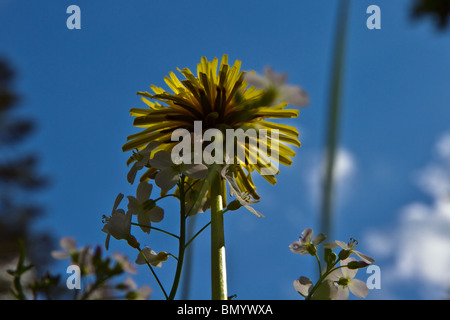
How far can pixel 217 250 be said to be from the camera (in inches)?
20.9

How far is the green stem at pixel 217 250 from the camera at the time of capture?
0.49 m

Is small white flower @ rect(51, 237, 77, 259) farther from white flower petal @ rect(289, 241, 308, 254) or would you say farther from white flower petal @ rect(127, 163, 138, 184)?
white flower petal @ rect(289, 241, 308, 254)

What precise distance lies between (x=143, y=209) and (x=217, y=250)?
0.10m

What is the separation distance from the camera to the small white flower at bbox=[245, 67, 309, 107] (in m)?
0.32

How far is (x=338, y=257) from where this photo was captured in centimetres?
55

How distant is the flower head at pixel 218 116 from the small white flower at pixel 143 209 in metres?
0.10

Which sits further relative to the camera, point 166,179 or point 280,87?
point 166,179

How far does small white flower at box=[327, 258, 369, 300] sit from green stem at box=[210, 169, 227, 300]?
0.16 metres

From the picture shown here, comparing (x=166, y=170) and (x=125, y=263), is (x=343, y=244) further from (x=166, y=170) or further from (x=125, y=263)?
(x=125, y=263)

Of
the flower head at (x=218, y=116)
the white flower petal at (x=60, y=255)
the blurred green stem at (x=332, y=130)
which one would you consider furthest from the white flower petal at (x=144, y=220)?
the blurred green stem at (x=332, y=130)

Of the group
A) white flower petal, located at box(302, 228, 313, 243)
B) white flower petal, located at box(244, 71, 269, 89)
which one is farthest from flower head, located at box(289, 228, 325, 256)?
white flower petal, located at box(244, 71, 269, 89)

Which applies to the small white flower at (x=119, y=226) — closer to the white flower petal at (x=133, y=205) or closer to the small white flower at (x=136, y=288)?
the white flower petal at (x=133, y=205)

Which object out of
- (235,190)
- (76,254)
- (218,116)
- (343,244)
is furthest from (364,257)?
(76,254)
